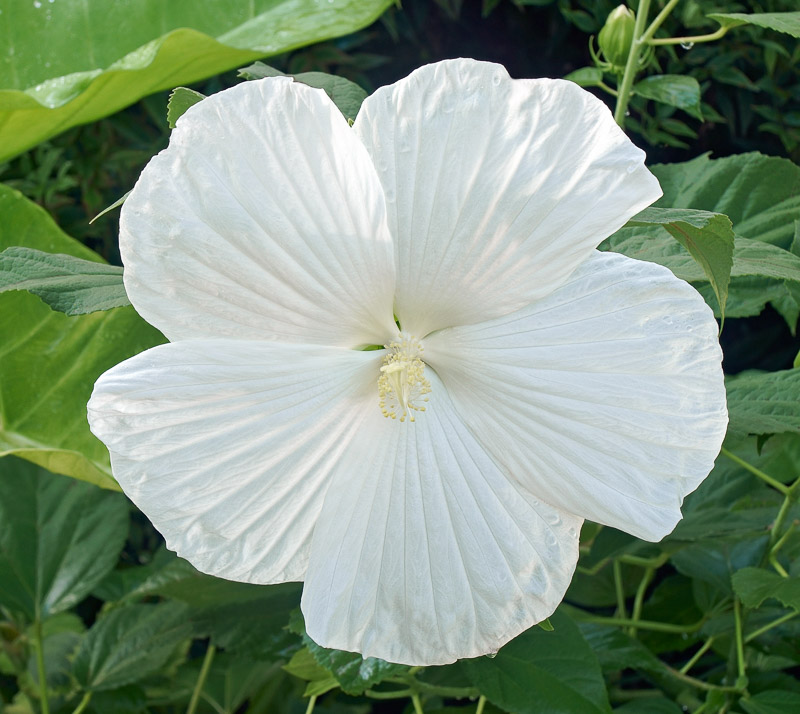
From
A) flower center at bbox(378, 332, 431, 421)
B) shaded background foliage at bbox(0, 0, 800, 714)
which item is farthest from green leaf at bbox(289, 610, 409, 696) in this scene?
flower center at bbox(378, 332, 431, 421)

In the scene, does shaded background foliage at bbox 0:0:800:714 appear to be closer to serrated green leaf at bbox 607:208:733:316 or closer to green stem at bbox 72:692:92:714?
green stem at bbox 72:692:92:714

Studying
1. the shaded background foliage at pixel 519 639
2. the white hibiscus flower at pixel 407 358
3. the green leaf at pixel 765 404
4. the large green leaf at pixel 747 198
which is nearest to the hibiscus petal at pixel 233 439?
the white hibiscus flower at pixel 407 358

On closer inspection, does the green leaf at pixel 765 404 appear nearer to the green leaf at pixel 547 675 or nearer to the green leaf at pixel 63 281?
the green leaf at pixel 547 675

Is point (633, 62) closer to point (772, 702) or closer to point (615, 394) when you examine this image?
point (615, 394)

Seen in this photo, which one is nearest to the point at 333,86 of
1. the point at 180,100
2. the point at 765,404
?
the point at 180,100

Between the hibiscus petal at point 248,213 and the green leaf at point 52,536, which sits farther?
the green leaf at point 52,536

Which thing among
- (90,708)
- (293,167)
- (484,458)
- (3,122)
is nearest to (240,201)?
(293,167)
